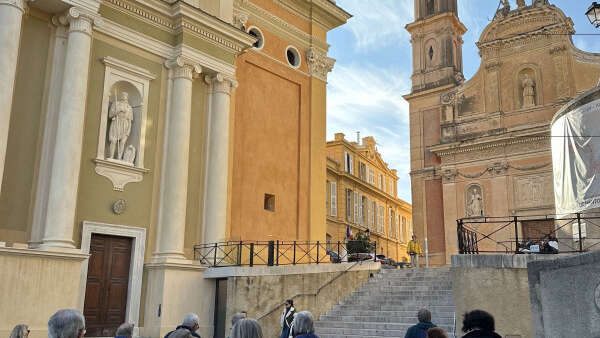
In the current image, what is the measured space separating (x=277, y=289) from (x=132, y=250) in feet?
13.0

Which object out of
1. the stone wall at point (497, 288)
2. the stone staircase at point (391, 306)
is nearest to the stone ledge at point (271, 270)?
the stone staircase at point (391, 306)

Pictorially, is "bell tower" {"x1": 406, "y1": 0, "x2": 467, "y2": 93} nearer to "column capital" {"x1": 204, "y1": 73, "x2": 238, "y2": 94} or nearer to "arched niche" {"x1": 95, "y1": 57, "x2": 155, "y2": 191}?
"column capital" {"x1": 204, "y1": 73, "x2": 238, "y2": 94}

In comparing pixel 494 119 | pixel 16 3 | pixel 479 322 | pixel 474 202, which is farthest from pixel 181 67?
pixel 494 119

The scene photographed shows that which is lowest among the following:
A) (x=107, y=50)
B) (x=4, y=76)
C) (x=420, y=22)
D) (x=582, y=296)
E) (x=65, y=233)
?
(x=582, y=296)

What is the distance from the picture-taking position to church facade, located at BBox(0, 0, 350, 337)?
1284 cm

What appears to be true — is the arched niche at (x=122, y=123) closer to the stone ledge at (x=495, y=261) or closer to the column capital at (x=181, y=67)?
the column capital at (x=181, y=67)

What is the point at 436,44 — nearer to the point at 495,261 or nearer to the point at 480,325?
the point at 495,261

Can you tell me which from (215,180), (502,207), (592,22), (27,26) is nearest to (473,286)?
(592,22)

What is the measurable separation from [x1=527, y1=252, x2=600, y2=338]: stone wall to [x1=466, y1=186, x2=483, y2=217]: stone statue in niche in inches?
867

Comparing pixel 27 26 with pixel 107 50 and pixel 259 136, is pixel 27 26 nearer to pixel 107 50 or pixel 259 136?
pixel 107 50

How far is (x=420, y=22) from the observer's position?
33.8 metres

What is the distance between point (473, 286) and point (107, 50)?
1094cm

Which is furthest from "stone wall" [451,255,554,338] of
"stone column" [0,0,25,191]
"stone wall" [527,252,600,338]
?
"stone column" [0,0,25,191]

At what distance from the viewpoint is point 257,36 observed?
20.0 meters
